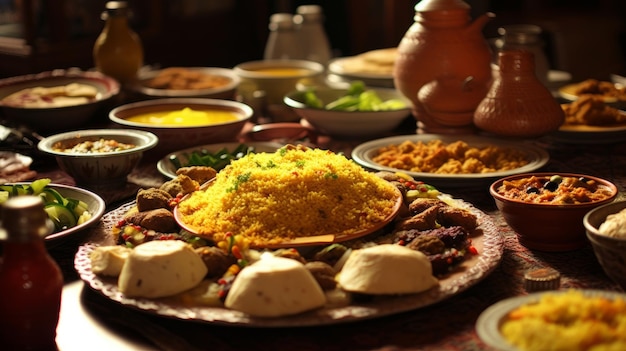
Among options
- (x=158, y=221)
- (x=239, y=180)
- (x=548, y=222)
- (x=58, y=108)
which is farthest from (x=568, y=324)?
(x=58, y=108)

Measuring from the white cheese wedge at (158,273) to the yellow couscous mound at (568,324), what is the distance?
Result: 58 cm

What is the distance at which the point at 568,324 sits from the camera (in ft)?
4.10

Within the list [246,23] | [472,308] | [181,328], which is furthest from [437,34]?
[246,23]

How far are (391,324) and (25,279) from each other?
628 millimetres

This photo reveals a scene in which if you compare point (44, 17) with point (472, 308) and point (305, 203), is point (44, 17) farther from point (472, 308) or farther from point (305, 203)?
point (472, 308)

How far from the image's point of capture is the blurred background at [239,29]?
4773mm

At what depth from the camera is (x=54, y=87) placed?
3.24 meters

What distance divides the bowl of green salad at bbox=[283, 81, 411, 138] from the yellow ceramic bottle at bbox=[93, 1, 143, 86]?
71cm

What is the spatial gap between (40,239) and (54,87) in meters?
1.99

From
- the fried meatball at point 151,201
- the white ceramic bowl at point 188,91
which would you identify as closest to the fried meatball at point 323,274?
the fried meatball at point 151,201

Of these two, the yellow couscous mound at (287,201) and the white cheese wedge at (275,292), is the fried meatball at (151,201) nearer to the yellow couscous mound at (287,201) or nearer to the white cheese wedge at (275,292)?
the yellow couscous mound at (287,201)

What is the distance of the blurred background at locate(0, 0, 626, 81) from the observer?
477cm

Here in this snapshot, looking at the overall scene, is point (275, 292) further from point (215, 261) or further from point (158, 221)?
point (158, 221)

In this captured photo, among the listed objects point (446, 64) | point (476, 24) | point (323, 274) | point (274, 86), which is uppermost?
point (476, 24)
